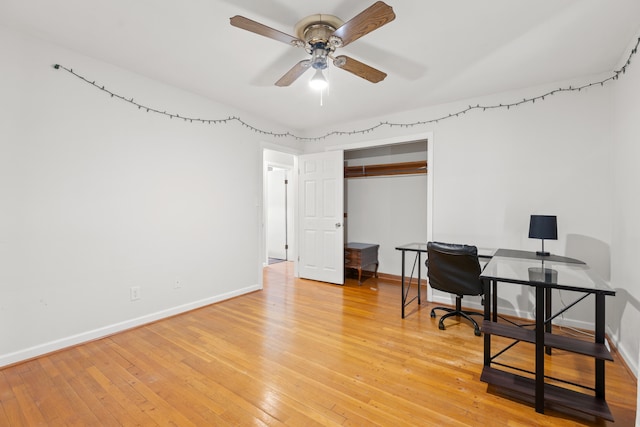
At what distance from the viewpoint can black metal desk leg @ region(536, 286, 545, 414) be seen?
1.77 metres

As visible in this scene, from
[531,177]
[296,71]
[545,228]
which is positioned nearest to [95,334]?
[296,71]

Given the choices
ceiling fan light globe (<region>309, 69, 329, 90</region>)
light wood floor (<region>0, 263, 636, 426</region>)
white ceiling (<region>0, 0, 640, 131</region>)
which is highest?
white ceiling (<region>0, 0, 640, 131</region>)

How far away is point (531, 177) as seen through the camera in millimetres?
3219

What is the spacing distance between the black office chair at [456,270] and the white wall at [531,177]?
89cm

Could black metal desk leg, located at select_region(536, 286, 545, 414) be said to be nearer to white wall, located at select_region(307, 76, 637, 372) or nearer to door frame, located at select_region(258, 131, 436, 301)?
white wall, located at select_region(307, 76, 637, 372)

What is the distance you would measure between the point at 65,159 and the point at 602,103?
199 inches

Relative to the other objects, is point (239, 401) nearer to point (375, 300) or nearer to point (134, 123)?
point (375, 300)

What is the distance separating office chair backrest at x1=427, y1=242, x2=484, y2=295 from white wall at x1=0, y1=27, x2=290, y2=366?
2.60m

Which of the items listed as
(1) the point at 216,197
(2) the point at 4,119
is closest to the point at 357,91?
(1) the point at 216,197

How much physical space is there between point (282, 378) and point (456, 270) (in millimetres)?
1864

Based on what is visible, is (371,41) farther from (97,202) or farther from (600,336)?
(97,202)

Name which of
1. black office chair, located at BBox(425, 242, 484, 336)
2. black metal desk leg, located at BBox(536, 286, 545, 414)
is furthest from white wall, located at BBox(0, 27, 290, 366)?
black metal desk leg, located at BBox(536, 286, 545, 414)

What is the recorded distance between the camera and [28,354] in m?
2.36

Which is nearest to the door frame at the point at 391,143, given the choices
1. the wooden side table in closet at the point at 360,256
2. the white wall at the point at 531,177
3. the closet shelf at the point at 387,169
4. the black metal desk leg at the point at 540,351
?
the white wall at the point at 531,177
